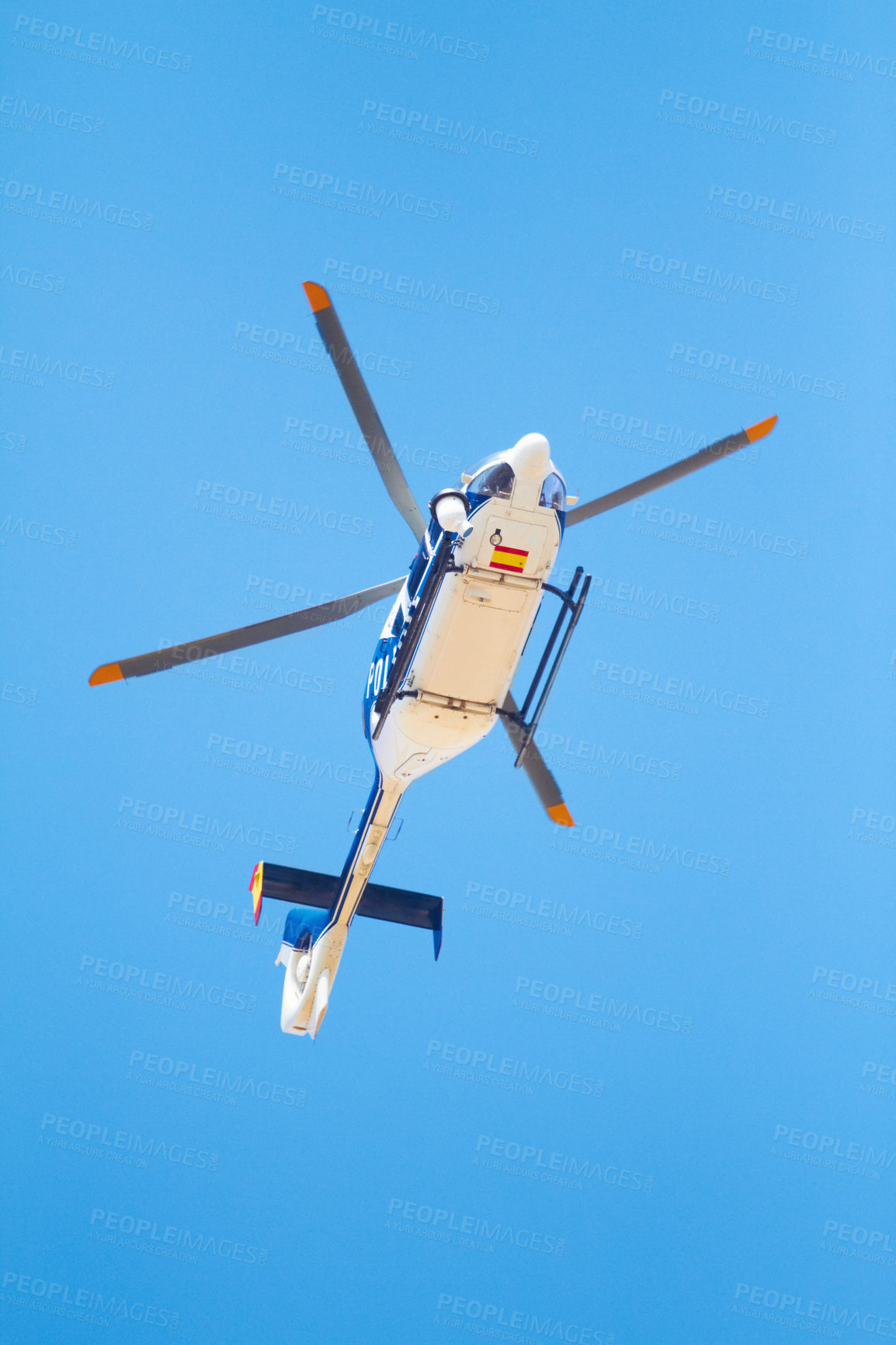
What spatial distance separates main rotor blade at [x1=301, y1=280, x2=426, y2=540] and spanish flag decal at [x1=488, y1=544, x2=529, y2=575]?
1.45 metres

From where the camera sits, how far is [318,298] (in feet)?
41.5

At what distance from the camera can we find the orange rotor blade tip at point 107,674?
1317cm

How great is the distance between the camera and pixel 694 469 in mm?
13516

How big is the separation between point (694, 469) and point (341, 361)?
3991 millimetres

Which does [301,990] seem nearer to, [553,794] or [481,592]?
[553,794]

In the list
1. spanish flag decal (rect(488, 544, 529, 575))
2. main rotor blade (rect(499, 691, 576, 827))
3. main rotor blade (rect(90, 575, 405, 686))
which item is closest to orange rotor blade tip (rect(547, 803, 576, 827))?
main rotor blade (rect(499, 691, 576, 827))

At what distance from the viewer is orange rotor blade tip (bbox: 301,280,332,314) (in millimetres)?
12602

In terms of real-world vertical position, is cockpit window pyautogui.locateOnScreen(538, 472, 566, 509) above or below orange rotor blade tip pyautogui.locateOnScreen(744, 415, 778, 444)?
below

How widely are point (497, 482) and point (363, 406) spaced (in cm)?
201

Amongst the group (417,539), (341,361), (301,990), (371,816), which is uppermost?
(341,361)

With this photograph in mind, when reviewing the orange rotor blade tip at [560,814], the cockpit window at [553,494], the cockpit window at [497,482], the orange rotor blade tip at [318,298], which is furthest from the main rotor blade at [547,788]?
Answer: the orange rotor blade tip at [318,298]

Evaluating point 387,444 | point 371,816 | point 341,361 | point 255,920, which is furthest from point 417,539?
point 255,920

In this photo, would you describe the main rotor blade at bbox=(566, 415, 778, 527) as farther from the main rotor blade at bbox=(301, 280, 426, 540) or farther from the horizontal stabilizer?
the horizontal stabilizer

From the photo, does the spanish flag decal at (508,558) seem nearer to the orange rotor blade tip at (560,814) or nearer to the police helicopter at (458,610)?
the police helicopter at (458,610)
